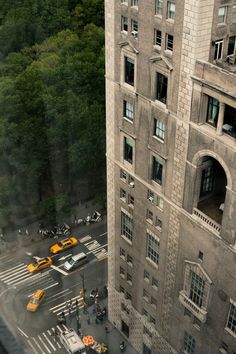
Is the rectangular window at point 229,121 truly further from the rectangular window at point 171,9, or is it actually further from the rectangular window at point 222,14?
the rectangular window at point 171,9

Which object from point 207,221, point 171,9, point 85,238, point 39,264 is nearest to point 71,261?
point 39,264

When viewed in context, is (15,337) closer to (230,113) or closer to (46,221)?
(46,221)

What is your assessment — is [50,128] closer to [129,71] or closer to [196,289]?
[129,71]

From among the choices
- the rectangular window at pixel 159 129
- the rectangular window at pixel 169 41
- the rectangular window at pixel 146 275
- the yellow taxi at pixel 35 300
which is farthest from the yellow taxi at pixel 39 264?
the rectangular window at pixel 169 41

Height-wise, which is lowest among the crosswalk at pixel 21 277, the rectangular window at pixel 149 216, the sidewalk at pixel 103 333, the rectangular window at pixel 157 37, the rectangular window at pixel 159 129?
the sidewalk at pixel 103 333

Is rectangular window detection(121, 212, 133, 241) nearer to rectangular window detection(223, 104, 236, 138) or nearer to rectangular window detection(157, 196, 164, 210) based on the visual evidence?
rectangular window detection(157, 196, 164, 210)

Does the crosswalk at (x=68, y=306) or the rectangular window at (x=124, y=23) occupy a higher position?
the rectangular window at (x=124, y=23)
